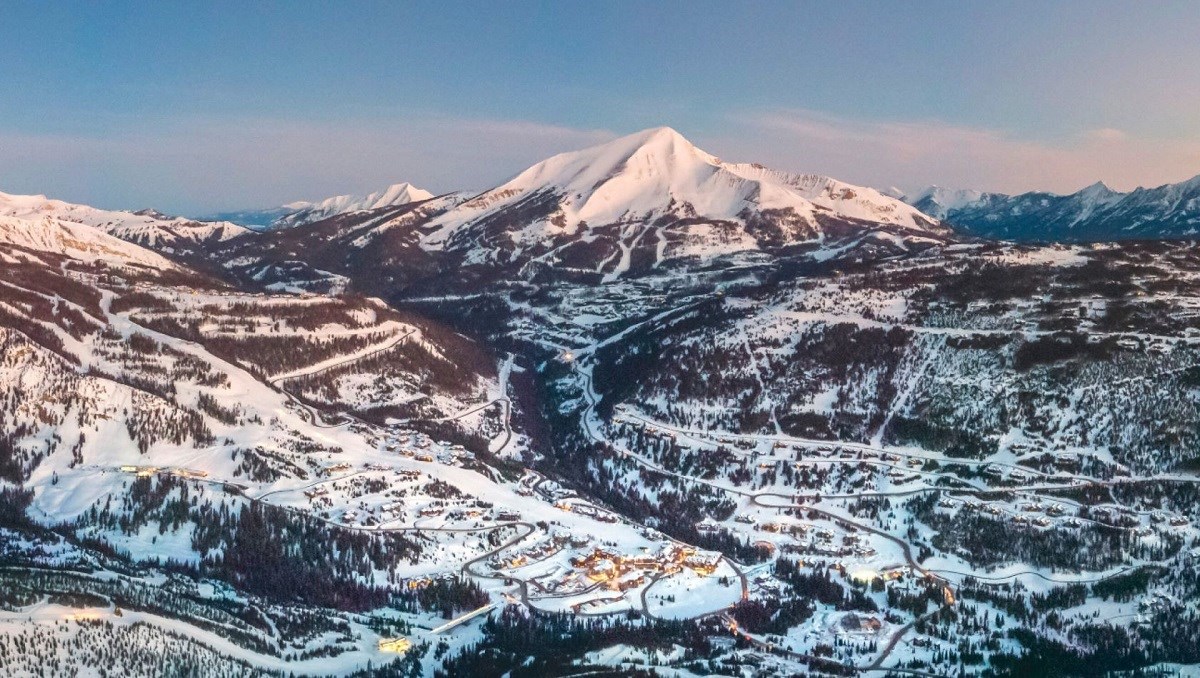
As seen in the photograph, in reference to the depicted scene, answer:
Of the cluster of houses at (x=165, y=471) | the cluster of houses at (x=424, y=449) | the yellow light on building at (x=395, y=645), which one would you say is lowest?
the yellow light on building at (x=395, y=645)

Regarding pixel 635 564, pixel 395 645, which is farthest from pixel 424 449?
pixel 395 645

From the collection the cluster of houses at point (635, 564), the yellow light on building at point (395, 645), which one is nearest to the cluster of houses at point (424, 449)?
the cluster of houses at point (635, 564)

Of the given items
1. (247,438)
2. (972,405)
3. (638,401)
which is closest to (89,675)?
(247,438)

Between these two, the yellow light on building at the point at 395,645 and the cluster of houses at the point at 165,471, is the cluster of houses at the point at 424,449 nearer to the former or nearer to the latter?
the cluster of houses at the point at 165,471

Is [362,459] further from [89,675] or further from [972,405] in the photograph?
[972,405]

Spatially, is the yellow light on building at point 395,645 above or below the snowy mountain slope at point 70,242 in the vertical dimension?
below

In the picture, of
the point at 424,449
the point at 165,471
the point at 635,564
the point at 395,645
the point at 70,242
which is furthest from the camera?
the point at 70,242

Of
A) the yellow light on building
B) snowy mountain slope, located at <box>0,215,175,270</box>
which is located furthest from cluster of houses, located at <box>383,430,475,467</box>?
snowy mountain slope, located at <box>0,215,175,270</box>

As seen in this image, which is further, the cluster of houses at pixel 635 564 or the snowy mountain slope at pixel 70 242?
the snowy mountain slope at pixel 70 242

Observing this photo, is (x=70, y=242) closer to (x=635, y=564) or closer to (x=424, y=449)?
(x=424, y=449)

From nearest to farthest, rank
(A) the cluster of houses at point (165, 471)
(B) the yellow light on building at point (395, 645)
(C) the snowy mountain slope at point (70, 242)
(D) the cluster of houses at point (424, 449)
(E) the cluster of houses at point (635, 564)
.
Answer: (B) the yellow light on building at point (395, 645) → (E) the cluster of houses at point (635, 564) → (A) the cluster of houses at point (165, 471) → (D) the cluster of houses at point (424, 449) → (C) the snowy mountain slope at point (70, 242)

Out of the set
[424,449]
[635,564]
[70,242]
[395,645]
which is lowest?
[395,645]
